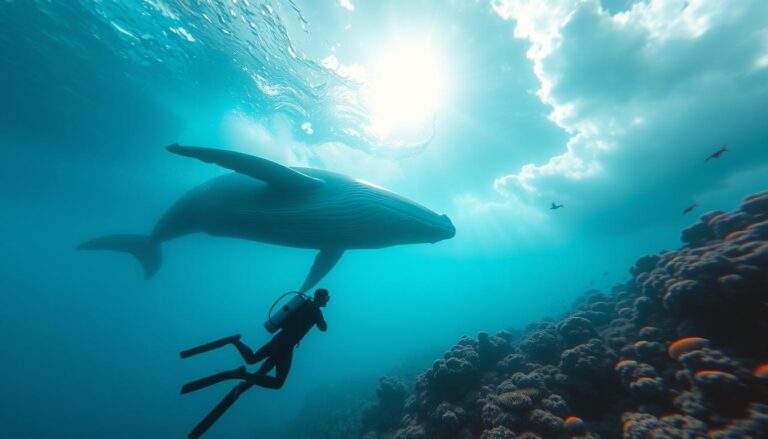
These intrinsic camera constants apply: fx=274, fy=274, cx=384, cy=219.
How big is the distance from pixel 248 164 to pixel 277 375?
124 inches

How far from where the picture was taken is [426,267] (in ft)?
322

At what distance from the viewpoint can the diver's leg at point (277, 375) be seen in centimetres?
266

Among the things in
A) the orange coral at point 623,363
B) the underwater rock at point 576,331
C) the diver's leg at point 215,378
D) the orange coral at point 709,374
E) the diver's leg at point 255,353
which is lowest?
the diver's leg at point 215,378

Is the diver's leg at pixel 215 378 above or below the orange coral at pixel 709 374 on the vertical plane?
below

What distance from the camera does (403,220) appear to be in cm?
505

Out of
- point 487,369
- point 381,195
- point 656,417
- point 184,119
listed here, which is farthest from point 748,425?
point 184,119

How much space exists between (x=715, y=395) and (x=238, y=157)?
25.2 ft

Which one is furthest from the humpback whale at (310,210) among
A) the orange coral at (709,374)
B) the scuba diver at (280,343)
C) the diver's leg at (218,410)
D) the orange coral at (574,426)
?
the orange coral at (709,374)

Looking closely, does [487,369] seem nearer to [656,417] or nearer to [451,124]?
[656,417]

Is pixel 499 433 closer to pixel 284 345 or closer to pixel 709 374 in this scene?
pixel 709 374

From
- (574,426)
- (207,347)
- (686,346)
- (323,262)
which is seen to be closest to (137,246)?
(323,262)

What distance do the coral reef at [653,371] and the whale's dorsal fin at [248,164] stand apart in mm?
5215

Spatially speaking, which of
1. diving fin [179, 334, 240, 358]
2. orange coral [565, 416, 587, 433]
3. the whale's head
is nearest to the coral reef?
orange coral [565, 416, 587, 433]

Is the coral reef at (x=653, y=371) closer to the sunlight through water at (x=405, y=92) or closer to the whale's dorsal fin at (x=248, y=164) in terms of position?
the whale's dorsal fin at (x=248, y=164)
